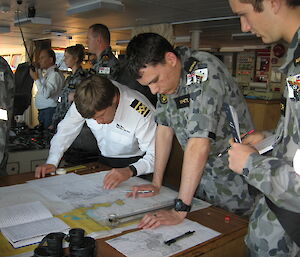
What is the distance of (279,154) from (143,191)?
0.69 metres

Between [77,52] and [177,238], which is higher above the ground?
[77,52]

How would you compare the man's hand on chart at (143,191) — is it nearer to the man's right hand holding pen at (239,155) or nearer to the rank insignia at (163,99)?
the rank insignia at (163,99)

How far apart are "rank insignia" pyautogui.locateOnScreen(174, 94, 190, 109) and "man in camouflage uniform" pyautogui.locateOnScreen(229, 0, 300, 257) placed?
18.1 inches

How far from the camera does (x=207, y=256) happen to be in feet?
3.69

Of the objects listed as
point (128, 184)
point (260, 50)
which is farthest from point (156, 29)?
point (128, 184)

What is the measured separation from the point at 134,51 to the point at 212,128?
0.45 meters

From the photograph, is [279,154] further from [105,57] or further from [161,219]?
[105,57]

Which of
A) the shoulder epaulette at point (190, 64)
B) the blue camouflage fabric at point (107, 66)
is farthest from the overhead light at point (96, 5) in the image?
the shoulder epaulette at point (190, 64)

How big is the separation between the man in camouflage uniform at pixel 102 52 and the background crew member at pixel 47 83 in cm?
122

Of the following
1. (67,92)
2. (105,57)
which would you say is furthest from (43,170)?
(67,92)

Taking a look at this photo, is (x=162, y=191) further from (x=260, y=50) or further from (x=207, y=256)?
(x=260, y=50)

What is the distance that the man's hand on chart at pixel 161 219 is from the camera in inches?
49.1

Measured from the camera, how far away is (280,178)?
2.98 feet

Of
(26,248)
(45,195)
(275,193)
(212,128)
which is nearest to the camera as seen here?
A: (275,193)
